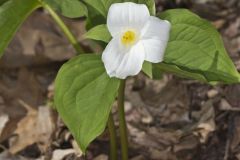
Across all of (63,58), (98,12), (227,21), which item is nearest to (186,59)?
(98,12)

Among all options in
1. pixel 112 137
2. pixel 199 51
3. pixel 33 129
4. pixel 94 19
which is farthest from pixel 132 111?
pixel 199 51

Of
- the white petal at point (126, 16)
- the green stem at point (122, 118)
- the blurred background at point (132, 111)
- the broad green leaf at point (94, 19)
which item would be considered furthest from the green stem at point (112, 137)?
the white petal at point (126, 16)

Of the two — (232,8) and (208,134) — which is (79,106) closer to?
(208,134)

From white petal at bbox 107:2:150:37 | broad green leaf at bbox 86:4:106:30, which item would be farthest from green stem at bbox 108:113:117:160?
white petal at bbox 107:2:150:37

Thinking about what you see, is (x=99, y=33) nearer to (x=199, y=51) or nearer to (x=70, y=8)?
(x=70, y=8)

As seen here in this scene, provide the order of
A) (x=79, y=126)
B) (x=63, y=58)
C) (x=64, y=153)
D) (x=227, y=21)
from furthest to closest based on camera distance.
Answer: (x=227, y=21) < (x=63, y=58) < (x=64, y=153) < (x=79, y=126)
